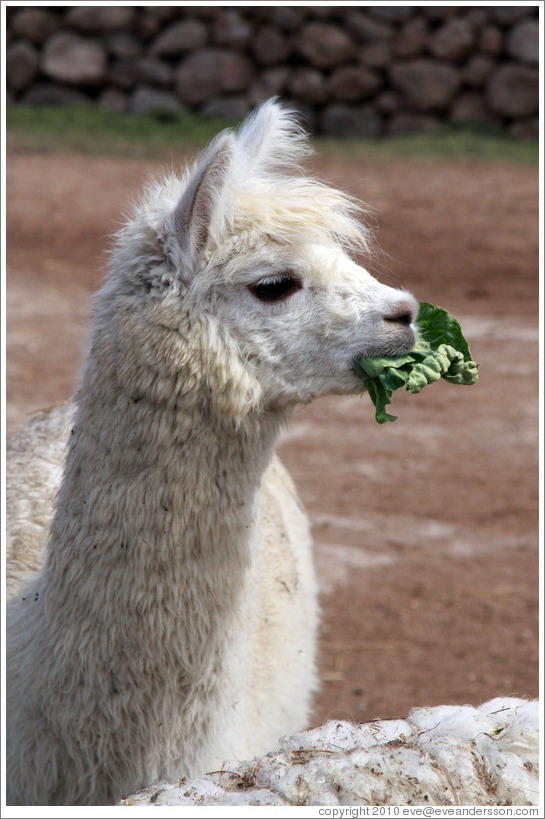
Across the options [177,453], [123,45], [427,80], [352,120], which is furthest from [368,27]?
[177,453]

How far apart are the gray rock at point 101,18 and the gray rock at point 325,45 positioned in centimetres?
230

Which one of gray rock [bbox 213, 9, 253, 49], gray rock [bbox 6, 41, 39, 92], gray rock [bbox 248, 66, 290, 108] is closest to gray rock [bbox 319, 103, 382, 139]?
gray rock [bbox 248, 66, 290, 108]

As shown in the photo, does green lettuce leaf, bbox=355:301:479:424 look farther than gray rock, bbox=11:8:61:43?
No

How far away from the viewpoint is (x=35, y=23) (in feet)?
42.8

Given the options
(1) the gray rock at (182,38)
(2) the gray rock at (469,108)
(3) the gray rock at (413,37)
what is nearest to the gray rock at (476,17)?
(3) the gray rock at (413,37)

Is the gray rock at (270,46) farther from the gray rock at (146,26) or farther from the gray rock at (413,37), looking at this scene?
the gray rock at (413,37)

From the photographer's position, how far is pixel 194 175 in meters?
2.23

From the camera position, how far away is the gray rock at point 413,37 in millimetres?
12531

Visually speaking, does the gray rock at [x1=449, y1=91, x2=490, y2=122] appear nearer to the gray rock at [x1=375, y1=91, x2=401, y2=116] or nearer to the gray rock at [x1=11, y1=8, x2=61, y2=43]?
the gray rock at [x1=375, y1=91, x2=401, y2=116]

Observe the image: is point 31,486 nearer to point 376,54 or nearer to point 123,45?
point 376,54

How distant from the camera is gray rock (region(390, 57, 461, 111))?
12617 mm

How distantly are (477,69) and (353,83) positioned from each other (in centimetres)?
158

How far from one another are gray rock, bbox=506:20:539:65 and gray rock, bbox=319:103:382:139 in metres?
1.91

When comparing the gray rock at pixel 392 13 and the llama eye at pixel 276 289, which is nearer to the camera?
the llama eye at pixel 276 289
